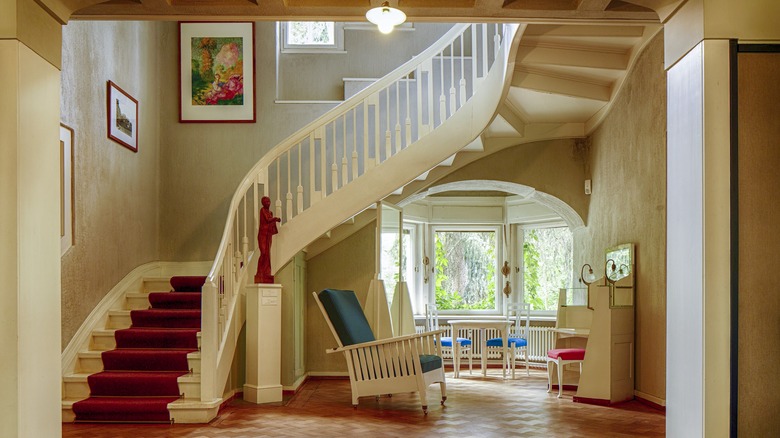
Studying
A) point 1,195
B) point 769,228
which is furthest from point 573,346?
point 1,195

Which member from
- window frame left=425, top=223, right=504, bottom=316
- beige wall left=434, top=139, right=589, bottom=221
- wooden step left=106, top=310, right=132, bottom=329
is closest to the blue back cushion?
wooden step left=106, top=310, right=132, bottom=329

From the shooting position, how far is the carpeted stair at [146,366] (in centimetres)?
561

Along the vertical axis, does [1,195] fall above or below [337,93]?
below

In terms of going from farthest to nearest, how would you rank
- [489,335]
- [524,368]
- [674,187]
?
[489,335] → [524,368] → [674,187]

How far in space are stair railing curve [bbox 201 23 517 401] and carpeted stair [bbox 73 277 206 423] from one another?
0.37 m

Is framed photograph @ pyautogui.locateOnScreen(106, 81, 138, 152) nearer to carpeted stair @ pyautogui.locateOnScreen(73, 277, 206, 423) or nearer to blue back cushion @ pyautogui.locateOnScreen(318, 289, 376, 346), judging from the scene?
carpeted stair @ pyautogui.locateOnScreen(73, 277, 206, 423)

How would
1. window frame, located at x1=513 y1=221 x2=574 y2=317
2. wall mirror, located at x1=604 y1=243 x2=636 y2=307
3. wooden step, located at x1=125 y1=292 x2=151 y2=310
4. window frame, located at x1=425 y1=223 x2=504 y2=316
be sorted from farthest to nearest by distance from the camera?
window frame, located at x1=425 y1=223 x2=504 y2=316
window frame, located at x1=513 y1=221 x2=574 y2=317
wooden step, located at x1=125 y1=292 x2=151 y2=310
wall mirror, located at x1=604 y1=243 x2=636 y2=307

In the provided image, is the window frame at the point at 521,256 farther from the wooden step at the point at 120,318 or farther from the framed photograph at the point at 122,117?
the wooden step at the point at 120,318

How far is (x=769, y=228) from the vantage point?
2.79 metres

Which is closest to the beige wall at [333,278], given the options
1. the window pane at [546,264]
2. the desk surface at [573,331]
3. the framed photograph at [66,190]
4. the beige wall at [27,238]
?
the desk surface at [573,331]

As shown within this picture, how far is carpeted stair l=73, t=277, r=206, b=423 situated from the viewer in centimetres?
561

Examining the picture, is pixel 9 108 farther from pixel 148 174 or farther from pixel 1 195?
pixel 148 174

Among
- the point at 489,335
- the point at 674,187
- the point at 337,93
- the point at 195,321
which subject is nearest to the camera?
the point at 674,187

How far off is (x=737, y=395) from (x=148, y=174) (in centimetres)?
661
